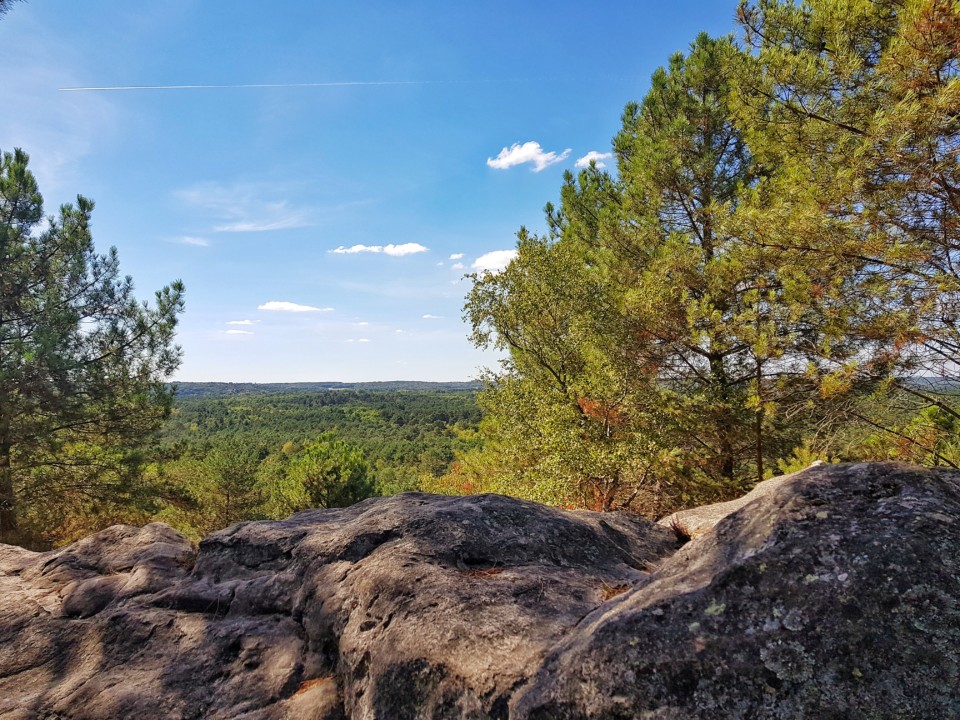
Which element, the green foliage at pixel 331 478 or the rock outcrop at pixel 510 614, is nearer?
the rock outcrop at pixel 510 614

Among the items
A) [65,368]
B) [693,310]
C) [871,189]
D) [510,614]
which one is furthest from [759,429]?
[65,368]

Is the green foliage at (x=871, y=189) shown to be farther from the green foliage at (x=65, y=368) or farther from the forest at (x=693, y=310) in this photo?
the green foliage at (x=65, y=368)

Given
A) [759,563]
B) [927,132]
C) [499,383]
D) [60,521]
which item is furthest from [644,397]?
[60,521]

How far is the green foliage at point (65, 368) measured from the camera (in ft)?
37.0

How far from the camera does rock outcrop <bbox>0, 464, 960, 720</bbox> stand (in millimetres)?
1934

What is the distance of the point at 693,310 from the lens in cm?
845

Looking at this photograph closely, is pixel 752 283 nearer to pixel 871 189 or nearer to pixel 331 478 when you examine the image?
pixel 871 189

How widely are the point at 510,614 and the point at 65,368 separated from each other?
13699 mm

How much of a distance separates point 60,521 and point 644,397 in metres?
15.8

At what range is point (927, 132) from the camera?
5809 millimetres

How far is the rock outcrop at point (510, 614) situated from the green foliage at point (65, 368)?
8.16 m

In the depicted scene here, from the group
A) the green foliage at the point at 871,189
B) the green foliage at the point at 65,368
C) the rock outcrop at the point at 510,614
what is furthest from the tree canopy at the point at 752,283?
the green foliage at the point at 65,368

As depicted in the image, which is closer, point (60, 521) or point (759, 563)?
point (759, 563)

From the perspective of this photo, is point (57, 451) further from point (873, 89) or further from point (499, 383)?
point (873, 89)
